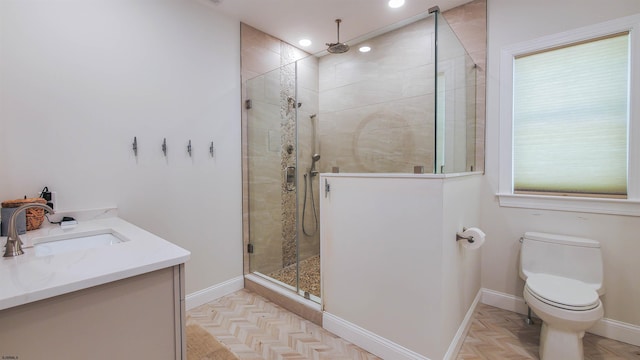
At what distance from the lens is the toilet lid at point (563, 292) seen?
1528mm

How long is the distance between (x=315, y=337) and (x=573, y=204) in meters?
2.17

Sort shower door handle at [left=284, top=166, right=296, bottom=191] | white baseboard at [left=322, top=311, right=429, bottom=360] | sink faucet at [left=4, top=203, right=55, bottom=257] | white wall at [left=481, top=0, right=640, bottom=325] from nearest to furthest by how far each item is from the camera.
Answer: sink faucet at [left=4, top=203, right=55, bottom=257], white baseboard at [left=322, top=311, right=429, bottom=360], white wall at [left=481, top=0, right=640, bottom=325], shower door handle at [left=284, top=166, right=296, bottom=191]

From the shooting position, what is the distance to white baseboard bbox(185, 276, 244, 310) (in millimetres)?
2334

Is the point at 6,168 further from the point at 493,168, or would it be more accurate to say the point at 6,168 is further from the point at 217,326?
the point at 493,168

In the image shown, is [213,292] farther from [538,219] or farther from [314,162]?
[538,219]

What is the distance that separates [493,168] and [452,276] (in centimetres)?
123

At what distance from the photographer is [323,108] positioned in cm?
240

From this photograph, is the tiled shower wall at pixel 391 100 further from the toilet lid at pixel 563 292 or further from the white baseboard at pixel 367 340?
the white baseboard at pixel 367 340

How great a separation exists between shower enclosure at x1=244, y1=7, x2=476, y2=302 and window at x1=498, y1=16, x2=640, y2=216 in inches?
13.6

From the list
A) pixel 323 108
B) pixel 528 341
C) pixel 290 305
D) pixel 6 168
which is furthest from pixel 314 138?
pixel 528 341

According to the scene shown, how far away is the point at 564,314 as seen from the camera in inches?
59.8

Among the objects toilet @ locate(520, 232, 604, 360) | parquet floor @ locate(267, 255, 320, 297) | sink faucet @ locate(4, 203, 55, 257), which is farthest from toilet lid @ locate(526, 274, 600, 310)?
sink faucet @ locate(4, 203, 55, 257)

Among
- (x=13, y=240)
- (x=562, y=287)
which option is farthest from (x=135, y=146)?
(x=562, y=287)

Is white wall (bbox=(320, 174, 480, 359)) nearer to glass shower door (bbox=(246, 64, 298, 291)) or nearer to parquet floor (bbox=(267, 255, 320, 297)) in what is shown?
parquet floor (bbox=(267, 255, 320, 297))
